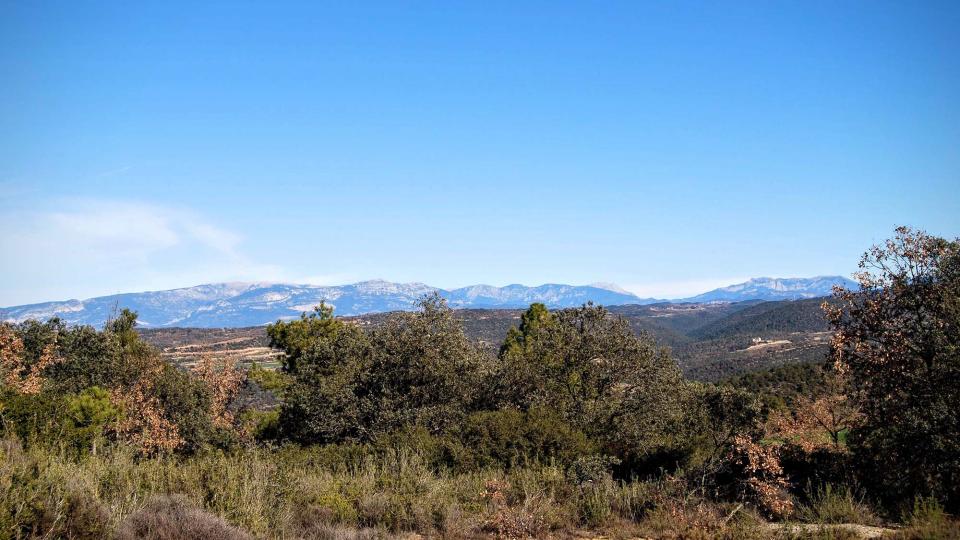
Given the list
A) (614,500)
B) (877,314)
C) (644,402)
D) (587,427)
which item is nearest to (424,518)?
(614,500)

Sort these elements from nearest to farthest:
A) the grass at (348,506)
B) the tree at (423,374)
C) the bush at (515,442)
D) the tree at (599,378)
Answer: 1. the grass at (348,506)
2. the bush at (515,442)
3. the tree at (423,374)
4. the tree at (599,378)

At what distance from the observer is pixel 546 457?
50.8 ft

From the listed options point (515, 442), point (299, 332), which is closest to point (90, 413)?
point (515, 442)

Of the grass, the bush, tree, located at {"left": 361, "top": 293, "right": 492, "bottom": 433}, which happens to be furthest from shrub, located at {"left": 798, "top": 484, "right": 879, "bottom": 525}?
tree, located at {"left": 361, "top": 293, "right": 492, "bottom": 433}

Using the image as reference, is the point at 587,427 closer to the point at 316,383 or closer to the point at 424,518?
the point at 316,383

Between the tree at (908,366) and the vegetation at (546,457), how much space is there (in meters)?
0.03

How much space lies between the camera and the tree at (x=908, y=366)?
10.8 metres

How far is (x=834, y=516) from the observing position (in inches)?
402

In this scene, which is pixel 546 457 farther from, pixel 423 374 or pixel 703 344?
pixel 703 344

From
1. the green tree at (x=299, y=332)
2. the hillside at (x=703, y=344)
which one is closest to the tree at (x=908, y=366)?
the green tree at (x=299, y=332)

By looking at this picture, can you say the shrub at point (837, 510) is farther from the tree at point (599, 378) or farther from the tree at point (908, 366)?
the tree at point (599, 378)

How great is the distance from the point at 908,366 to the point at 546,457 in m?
8.17

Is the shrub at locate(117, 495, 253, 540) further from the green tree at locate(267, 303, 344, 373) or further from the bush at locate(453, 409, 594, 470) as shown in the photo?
the green tree at locate(267, 303, 344, 373)

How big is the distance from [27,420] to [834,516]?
22357 millimetres
